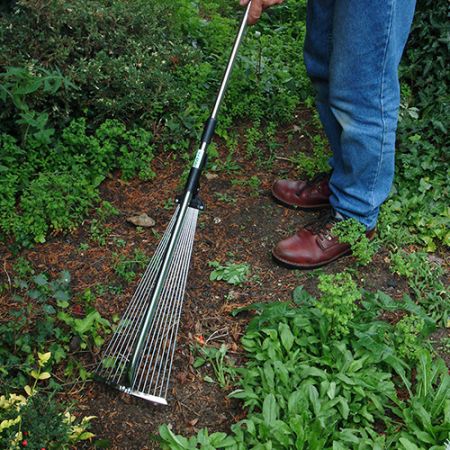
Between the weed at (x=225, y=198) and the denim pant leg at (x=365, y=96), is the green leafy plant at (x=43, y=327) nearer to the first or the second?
the weed at (x=225, y=198)

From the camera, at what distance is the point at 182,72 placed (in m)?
4.60

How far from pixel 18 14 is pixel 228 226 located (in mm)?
1869

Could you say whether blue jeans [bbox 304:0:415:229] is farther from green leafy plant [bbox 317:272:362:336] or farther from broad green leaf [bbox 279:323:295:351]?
broad green leaf [bbox 279:323:295:351]

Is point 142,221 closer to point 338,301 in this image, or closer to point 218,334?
point 218,334

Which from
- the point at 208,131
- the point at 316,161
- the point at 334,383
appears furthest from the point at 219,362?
the point at 316,161

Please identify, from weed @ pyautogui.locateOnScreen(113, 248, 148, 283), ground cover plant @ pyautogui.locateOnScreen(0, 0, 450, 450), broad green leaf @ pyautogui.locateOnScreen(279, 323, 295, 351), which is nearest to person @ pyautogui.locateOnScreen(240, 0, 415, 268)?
Result: ground cover plant @ pyautogui.locateOnScreen(0, 0, 450, 450)

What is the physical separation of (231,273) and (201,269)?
0.17 meters

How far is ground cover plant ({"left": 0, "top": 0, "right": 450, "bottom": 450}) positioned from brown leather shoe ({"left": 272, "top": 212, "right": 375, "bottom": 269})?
0.21ft

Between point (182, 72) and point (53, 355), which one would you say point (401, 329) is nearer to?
point (53, 355)

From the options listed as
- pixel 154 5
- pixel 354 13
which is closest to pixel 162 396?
pixel 354 13

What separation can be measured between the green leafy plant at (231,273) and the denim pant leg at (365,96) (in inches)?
23.4

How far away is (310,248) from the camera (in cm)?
357

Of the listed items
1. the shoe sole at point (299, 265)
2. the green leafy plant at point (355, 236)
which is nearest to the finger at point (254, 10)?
the green leafy plant at point (355, 236)

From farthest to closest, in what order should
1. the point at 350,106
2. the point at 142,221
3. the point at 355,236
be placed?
the point at 142,221
the point at 355,236
the point at 350,106
